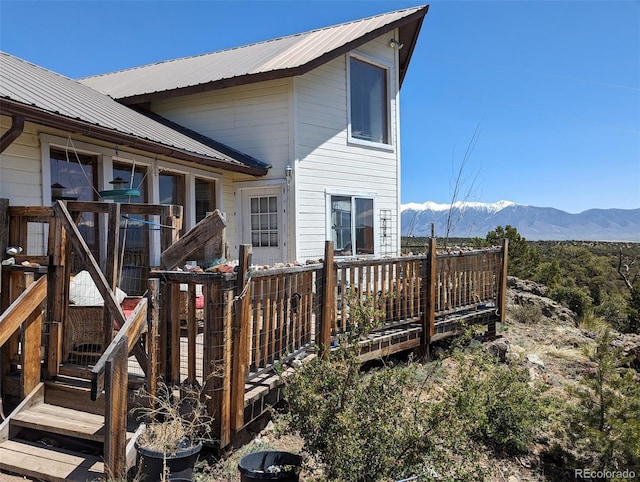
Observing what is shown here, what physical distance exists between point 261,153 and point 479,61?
11.5 m

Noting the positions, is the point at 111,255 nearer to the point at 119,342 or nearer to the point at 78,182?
the point at 119,342

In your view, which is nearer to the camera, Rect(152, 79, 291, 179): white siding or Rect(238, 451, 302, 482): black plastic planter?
Rect(238, 451, 302, 482): black plastic planter

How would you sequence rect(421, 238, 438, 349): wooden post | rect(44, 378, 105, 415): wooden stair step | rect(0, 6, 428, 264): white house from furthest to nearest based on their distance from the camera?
rect(421, 238, 438, 349): wooden post < rect(0, 6, 428, 264): white house < rect(44, 378, 105, 415): wooden stair step

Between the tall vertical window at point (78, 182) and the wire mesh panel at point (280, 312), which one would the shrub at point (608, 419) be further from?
the tall vertical window at point (78, 182)

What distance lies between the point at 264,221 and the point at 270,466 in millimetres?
6449

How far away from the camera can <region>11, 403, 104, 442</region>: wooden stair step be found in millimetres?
3602

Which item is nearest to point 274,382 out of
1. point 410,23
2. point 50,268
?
point 50,268

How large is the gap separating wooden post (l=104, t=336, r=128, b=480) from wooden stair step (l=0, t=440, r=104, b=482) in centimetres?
20

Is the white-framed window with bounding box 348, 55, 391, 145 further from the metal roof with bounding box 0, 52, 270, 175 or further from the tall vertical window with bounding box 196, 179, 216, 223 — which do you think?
the tall vertical window with bounding box 196, 179, 216, 223

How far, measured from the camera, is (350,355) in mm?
3561

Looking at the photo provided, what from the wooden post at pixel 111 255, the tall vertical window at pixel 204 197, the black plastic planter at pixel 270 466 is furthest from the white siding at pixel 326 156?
the black plastic planter at pixel 270 466

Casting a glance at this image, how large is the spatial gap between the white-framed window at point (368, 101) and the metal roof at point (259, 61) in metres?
0.74

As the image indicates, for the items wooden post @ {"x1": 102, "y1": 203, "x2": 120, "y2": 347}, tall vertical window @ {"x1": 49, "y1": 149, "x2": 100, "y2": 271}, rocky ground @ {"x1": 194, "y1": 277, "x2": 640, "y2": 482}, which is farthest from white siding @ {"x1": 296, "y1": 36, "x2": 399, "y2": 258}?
wooden post @ {"x1": 102, "y1": 203, "x2": 120, "y2": 347}

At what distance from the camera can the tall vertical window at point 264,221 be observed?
9.23 meters
